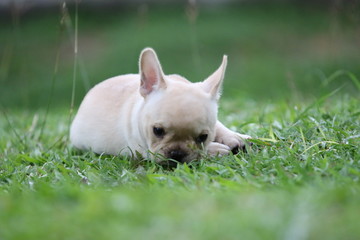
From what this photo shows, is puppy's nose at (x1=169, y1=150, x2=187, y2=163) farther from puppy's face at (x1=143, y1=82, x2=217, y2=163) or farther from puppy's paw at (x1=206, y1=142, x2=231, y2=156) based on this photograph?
puppy's paw at (x1=206, y1=142, x2=231, y2=156)

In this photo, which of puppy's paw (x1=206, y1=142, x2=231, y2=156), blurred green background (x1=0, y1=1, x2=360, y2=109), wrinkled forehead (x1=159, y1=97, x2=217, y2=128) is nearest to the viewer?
wrinkled forehead (x1=159, y1=97, x2=217, y2=128)

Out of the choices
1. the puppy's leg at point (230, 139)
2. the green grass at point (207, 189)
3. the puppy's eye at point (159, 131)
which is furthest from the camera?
the puppy's leg at point (230, 139)

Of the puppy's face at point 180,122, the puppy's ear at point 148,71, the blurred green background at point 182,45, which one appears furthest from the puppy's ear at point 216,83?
the blurred green background at point 182,45

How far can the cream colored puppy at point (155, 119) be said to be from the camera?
154 inches

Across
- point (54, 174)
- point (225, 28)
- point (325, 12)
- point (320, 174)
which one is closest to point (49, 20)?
point (225, 28)

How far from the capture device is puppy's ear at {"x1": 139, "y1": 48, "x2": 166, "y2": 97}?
167 inches

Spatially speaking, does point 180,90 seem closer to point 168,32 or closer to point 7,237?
point 7,237

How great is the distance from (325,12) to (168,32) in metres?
5.30

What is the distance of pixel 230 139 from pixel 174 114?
0.77m

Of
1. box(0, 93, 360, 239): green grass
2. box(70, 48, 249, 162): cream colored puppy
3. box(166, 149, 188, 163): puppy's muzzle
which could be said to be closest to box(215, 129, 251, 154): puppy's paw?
box(70, 48, 249, 162): cream colored puppy

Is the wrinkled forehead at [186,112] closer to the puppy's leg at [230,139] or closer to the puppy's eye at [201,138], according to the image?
the puppy's eye at [201,138]

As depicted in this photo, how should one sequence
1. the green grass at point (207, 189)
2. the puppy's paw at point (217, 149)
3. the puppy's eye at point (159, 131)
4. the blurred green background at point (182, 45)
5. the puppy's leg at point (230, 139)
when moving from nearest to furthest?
the green grass at point (207, 189)
the puppy's eye at point (159, 131)
the puppy's paw at point (217, 149)
the puppy's leg at point (230, 139)
the blurred green background at point (182, 45)

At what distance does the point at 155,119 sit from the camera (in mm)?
3986

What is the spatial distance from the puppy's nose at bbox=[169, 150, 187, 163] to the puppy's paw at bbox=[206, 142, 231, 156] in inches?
11.8
